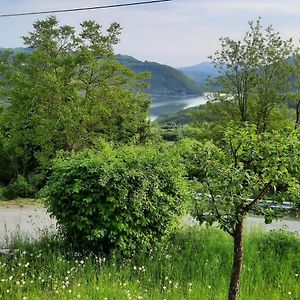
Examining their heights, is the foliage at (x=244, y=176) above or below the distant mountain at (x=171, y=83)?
below

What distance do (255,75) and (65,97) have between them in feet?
21.8

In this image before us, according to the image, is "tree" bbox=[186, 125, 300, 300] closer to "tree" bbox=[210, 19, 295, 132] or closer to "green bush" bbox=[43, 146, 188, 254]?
"green bush" bbox=[43, 146, 188, 254]

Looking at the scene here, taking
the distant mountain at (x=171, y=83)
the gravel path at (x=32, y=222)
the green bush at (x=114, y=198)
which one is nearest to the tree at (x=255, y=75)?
the gravel path at (x=32, y=222)

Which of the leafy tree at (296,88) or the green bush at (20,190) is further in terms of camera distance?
the leafy tree at (296,88)

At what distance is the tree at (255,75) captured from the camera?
15.9m

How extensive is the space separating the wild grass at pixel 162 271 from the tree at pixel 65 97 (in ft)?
21.0

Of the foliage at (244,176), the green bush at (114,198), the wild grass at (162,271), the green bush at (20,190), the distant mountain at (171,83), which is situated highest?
the distant mountain at (171,83)

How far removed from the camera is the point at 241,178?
408 centimetres

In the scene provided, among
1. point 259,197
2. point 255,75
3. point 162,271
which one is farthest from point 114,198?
point 255,75

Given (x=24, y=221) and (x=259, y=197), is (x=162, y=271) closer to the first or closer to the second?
(x=259, y=197)

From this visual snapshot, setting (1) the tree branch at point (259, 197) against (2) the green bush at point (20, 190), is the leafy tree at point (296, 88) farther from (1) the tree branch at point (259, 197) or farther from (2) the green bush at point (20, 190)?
(1) the tree branch at point (259, 197)

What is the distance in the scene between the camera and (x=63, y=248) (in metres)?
6.27

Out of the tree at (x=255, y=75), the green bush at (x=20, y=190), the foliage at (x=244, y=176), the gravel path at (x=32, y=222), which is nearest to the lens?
the foliage at (x=244, y=176)

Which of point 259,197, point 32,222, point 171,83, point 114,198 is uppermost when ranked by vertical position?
point 171,83
